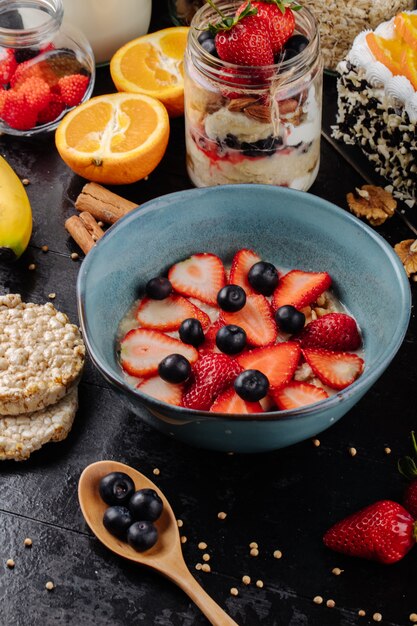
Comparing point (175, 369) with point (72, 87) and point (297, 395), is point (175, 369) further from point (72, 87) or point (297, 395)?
point (72, 87)

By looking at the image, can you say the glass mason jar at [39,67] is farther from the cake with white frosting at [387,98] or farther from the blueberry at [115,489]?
the blueberry at [115,489]

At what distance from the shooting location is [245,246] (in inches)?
64.7

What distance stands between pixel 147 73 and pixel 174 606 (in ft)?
3.87

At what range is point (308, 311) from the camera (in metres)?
1.54

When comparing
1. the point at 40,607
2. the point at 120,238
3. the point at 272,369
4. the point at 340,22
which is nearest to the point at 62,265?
the point at 120,238

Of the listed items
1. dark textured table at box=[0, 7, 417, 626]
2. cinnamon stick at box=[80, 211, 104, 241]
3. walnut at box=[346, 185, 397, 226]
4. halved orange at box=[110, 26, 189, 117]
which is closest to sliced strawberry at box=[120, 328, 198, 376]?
dark textured table at box=[0, 7, 417, 626]

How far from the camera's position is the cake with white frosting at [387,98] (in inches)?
64.8

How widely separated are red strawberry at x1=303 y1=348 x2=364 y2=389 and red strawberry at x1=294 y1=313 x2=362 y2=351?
0.02 meters

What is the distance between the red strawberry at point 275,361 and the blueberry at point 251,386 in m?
0.06

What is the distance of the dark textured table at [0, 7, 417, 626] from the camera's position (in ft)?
4.20

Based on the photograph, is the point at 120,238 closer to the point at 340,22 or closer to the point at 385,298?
the point at 385,298

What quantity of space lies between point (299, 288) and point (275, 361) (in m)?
0.20

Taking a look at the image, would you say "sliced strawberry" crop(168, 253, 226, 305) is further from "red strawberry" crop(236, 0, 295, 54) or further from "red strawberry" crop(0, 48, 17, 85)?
"red strawberry" crop(0, 48, 17, 85)

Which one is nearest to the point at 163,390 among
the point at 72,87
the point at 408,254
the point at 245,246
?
the point at 245,246
